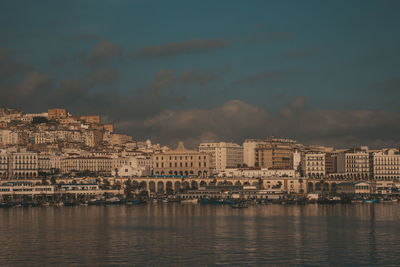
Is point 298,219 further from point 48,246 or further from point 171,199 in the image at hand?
point 171,199

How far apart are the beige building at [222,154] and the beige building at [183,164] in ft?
79.2

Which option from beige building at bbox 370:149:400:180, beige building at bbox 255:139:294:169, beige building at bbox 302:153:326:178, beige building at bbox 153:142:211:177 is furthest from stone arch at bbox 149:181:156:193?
beige building at bbox 255:139:294:169

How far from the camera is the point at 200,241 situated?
51.3 m

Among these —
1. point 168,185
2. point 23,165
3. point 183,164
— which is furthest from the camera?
point 183,164

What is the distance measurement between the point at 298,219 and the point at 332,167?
327 feet

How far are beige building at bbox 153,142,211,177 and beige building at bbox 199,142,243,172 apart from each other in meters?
24.2

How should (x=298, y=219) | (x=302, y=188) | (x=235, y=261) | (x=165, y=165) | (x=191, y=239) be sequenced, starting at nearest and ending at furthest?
(x=235, y=261) → (x=191, y=239) → (x=298, y=219) → (x=302, y=188) → (x=165, y=165)

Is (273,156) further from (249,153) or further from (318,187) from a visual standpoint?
(318,187)

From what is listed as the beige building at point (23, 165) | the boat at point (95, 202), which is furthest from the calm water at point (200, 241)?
the beige building at point (23, 165)

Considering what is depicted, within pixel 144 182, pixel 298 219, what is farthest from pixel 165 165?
pixel 298 219

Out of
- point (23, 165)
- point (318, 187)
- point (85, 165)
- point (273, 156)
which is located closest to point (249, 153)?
point (273, 156)

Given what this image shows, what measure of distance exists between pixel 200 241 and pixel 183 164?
356ft

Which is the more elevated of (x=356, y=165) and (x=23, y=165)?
(x=23, y=165)

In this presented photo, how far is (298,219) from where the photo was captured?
72938mm
